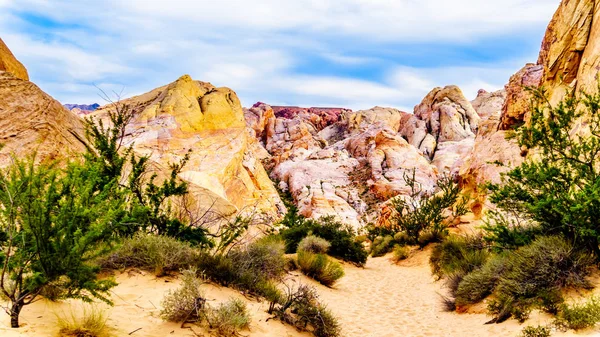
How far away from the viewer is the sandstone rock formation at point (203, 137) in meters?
32.2

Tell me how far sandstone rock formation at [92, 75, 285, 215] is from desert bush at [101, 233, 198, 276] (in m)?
21.5

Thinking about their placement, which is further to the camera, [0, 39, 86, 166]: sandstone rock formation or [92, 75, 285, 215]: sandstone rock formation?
[92, 75, 285, 215]: sandstone rock formation

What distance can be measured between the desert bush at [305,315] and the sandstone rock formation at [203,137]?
2300cm

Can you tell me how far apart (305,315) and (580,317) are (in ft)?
12.9

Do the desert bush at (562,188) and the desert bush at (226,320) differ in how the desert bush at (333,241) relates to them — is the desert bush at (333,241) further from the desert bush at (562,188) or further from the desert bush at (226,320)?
the desert bush at (226,320)

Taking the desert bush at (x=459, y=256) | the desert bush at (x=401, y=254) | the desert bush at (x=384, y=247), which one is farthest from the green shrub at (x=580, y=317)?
the desert bush at (x=384, y=247)

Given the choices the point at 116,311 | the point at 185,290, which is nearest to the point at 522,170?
the point at 185,290

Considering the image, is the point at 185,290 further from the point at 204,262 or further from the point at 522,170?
Result: the point at 522,170

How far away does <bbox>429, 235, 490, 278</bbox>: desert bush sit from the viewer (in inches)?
411

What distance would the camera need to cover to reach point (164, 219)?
32.0 feet

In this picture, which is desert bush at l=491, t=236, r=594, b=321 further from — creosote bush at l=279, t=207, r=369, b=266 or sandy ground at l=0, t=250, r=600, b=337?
creosote bush at l=279, t=207, r=369, b=266

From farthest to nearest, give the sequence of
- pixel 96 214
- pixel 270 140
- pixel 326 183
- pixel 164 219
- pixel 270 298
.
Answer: pixel 270 140, pixel 326 183, pixel 164 219, pixel 270 298, pixel 96 214

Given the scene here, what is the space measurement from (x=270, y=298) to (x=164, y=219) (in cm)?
407

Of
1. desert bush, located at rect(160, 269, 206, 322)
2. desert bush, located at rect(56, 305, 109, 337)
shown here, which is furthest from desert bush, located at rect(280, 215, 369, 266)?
desert bush, located at rect(56, 305, 109, 337)
